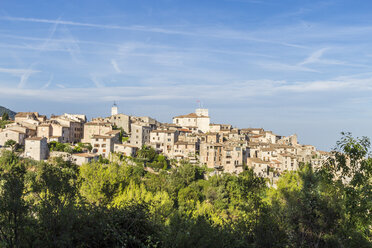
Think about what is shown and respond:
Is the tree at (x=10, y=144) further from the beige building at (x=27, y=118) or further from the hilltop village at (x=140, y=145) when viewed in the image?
the beige building at (x=27, y=118)

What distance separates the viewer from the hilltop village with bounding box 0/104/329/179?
6331 centimetres

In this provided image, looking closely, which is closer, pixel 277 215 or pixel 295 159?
pixel 277 215

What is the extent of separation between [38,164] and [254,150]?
1817 inches

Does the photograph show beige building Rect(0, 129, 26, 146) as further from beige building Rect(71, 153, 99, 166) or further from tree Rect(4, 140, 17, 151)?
beige building Rect(71, 153, 99, 166)

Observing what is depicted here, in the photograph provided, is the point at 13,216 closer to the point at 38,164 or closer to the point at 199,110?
the point at 38,164

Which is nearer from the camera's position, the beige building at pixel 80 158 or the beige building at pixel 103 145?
Answer: the beige building at pixel 80 158

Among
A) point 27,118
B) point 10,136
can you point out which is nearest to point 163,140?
point 10,136

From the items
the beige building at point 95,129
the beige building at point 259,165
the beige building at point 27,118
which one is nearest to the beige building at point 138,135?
the beige building at point 95,129

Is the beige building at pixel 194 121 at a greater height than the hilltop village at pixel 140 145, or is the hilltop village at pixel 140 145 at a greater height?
the beige building at pixel 194 121

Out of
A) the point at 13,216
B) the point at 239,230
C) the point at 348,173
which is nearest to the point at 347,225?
the point at 348,173

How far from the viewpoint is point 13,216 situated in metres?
10.8

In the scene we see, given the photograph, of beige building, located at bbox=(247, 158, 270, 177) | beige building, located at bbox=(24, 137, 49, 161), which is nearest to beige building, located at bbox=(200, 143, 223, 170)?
beige building, located at bbox=(247, 158, 270, 177)

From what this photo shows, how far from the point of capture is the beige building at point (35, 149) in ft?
192

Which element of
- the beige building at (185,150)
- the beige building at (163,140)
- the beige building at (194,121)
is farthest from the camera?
the beige building at (194,121)
